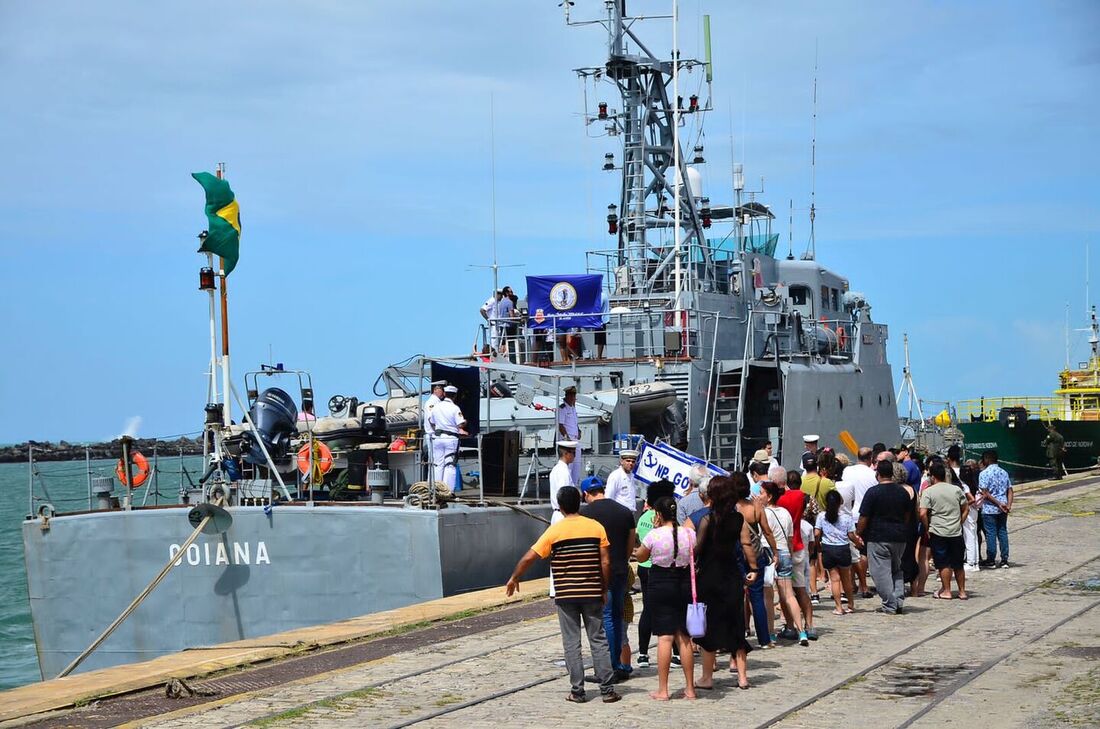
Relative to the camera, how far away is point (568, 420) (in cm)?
1791

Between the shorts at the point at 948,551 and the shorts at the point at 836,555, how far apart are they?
1.58 metres

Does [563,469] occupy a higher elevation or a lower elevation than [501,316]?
lower

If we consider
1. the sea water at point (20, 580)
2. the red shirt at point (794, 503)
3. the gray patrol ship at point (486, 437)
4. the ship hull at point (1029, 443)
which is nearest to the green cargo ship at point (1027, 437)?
the ship hull at point (1029, 443)

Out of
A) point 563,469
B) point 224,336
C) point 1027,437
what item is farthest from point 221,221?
point 1027,437

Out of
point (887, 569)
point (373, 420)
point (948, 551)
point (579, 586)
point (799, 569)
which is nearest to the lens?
point (579, 586)

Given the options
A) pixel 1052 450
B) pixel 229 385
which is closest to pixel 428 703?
pixel 229 385

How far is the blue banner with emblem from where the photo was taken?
23797 mm

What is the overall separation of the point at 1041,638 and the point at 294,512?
860 centimetres

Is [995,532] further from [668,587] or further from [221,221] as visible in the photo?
[221,221]

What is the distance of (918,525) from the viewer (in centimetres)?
1468

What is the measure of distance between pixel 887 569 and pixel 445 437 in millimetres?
6127

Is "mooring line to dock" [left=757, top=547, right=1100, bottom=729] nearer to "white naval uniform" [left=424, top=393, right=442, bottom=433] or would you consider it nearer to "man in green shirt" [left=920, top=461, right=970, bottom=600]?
"man in green shirt" [left=920, top=461, right=970, bottom=600]

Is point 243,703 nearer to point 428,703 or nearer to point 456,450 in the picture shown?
point 428,703

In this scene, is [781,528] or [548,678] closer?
[548,678]
